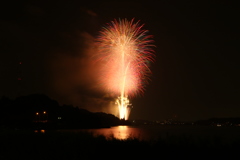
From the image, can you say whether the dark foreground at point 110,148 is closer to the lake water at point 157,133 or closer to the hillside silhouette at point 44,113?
the lake water at point 157,133

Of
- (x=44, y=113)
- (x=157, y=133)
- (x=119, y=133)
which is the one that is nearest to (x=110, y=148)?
(x=119, y=133)

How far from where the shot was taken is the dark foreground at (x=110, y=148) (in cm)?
1266

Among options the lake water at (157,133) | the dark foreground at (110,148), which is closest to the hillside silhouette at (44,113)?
the lake water at (157,133)

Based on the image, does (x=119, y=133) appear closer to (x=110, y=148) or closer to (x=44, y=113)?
(x=110, y=148)

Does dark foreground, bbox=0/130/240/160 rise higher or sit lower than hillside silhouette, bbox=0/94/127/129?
lower

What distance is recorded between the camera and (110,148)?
1450 centimetres

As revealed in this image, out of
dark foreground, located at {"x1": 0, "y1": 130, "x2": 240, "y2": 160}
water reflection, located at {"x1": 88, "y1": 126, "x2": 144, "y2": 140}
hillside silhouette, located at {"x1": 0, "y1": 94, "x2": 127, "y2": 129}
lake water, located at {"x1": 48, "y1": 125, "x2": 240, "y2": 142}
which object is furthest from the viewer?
hillside silhouette, located at {"x1": 0, "y1": 94, "x2": 127, "y2": 129}

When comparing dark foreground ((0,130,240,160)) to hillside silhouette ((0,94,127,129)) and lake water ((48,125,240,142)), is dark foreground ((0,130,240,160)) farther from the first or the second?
hillside silhouette ((0,94,127,129))

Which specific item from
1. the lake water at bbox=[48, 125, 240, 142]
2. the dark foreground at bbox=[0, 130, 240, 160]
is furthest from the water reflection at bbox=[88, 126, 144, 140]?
the dark foreground at bbox=[0, 130, 240, 160]

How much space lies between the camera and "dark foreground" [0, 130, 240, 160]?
12.7 m

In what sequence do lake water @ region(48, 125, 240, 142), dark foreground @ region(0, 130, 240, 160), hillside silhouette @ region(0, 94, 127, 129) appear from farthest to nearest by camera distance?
hillside silhouette @ region(0, 94, 127, 129) → lake water @ region(48, 125, 240, 142) → dark foreground @ region(0, 130, 240, 160)

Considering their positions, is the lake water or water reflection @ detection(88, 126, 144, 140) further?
water reflection @ detection(88, 126, 144, 140)

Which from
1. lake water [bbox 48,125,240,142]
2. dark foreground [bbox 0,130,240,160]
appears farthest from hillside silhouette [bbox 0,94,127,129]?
dark foreground [bbox 0,130,240,160]

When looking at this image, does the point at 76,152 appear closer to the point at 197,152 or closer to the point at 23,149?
the point at 23,149
